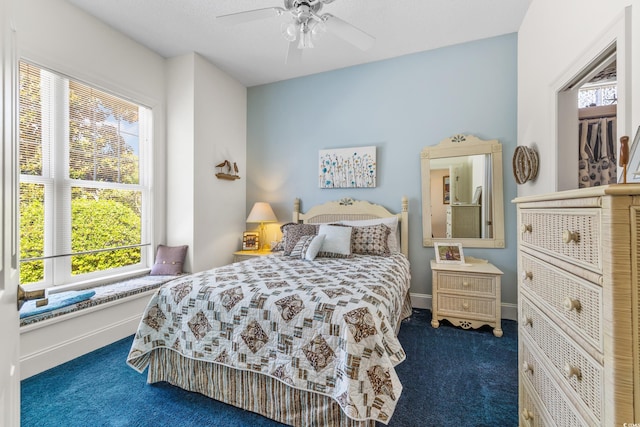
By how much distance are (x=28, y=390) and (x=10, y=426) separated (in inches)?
68.6

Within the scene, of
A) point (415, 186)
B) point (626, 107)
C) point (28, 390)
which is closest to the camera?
point (626, 107)

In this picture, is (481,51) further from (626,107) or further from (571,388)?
(571,388)

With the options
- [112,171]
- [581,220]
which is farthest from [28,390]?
[581,220]

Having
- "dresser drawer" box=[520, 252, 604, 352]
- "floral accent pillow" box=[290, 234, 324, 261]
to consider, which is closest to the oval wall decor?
"dresser drawer" box=[520, 252, 604, 352]

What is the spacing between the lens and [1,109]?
2.12 feet

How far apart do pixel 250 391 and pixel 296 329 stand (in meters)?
0.49

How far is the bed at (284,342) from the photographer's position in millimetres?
1352

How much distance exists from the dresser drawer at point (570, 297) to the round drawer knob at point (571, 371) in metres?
0.11

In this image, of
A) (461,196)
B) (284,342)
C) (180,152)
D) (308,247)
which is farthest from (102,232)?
(461,196)

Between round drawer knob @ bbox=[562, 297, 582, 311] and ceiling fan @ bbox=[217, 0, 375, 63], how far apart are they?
2089 millimetres

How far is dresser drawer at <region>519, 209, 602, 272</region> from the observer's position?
2.42ft

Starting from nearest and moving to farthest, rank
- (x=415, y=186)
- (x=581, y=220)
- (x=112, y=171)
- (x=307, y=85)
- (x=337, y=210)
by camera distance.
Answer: (x=581, y=220)
(x=112, y=171)
(x=415, y=186)
(x=337, y=210)
(x=307, y=85)

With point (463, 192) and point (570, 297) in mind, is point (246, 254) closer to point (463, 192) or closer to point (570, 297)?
point (463, 192)

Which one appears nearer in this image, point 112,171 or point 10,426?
point 10,426
